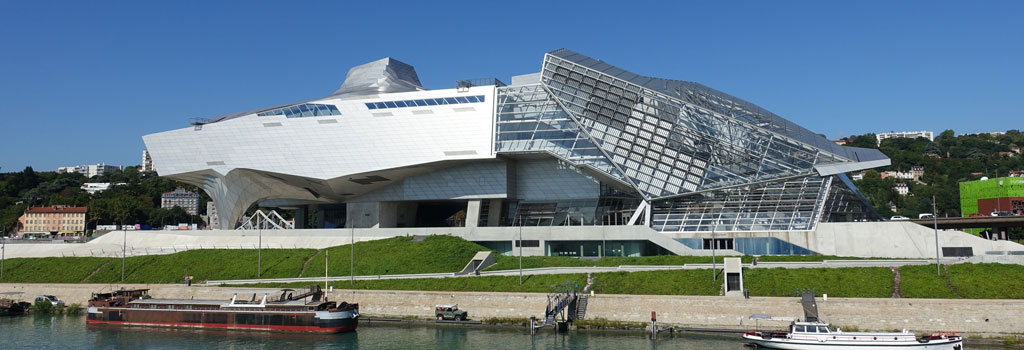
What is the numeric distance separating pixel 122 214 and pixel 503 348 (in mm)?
130041

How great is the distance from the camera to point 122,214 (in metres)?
142

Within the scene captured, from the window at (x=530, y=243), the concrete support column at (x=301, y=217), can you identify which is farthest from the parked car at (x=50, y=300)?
the window at (x=530, y=243)

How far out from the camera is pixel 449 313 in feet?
146

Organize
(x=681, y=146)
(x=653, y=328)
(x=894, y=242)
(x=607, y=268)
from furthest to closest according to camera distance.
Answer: (x=681, y=146), (x=894, y=242), (x=607, y=268), (x=653, y=328)

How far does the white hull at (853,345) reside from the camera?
33.8 m

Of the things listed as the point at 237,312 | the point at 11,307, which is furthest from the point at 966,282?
the point at 11,307

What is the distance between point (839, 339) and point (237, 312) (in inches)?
1390

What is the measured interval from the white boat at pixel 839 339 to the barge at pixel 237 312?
24314 mm

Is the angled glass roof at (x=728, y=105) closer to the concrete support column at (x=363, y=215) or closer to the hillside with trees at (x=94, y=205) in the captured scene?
the concrete support column at (x=363, y=215)

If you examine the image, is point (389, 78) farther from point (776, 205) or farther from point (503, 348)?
point (503, 348)

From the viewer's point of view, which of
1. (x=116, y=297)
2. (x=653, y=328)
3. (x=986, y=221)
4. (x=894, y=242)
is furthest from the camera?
(x=986, y=221)

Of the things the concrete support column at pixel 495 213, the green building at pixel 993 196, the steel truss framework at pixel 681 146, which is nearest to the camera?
the steel truss framework at pixel 681 146

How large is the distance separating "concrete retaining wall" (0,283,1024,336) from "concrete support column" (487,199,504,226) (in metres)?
27.7

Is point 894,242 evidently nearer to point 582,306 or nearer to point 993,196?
point 582,306
